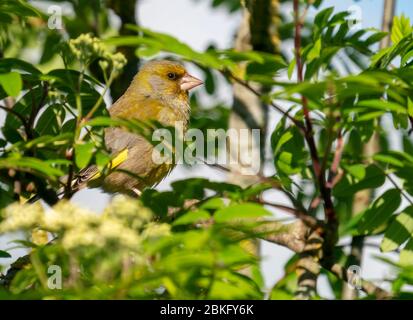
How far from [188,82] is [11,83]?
3.21m

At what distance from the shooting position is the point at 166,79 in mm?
6383

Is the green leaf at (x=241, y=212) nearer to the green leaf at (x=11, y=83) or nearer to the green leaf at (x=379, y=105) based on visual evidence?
the green leaf at (x=379, y=105)

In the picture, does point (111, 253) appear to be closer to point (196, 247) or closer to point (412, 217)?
point (196, 247)

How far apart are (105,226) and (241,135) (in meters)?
2.77

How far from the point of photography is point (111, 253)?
220 cm

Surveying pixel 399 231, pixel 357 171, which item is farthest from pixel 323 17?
pixel 399 231

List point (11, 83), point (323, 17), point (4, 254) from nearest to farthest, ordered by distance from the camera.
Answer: point (11, 83) < point (4, 254) < point (323, 17)

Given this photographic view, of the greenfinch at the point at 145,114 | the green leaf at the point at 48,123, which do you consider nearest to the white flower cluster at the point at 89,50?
the green leaf at the point at 48,123

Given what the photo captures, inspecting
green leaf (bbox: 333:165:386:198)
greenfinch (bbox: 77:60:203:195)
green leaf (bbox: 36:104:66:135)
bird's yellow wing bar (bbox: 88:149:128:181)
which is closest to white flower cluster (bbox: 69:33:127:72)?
green leaf (bbox: 36:104:66:135)

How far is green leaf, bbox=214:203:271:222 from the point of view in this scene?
8.04ft

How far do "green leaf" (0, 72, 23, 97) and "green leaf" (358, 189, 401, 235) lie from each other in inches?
59.8

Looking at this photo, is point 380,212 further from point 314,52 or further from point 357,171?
point 314,52

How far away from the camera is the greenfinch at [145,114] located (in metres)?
5.38

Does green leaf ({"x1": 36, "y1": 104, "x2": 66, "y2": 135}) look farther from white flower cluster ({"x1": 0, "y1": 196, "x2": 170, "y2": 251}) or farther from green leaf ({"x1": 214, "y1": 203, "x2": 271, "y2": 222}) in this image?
green leaf ({"x1": 214, "y1": 203, "x2": 271, "y2": 222})
